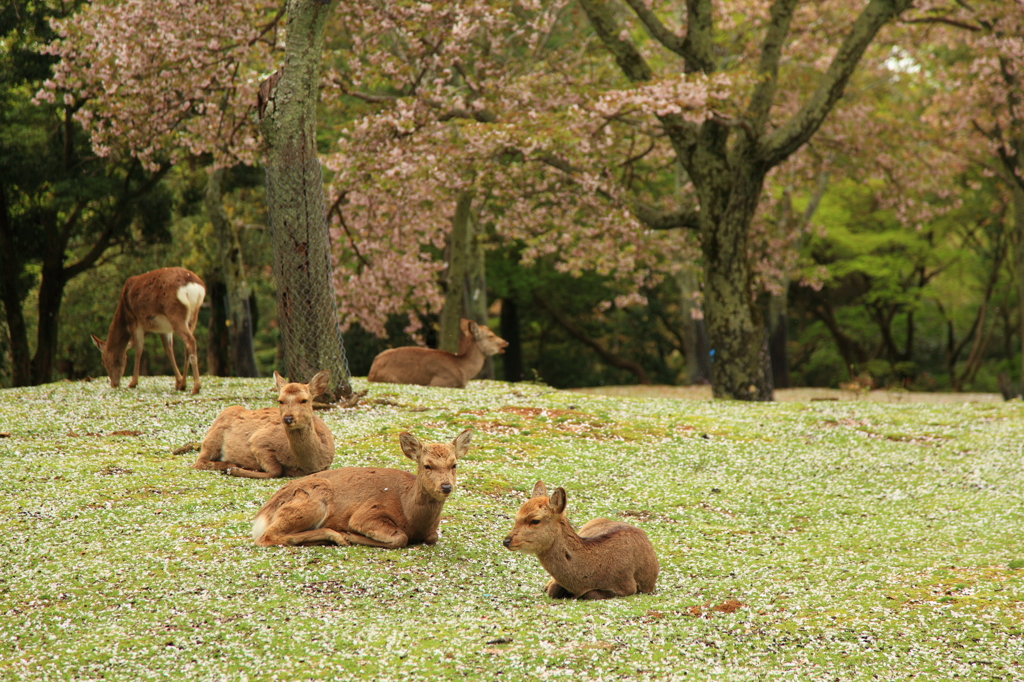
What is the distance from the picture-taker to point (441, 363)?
1872 centimetres

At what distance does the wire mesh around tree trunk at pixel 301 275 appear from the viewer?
48.9 ft

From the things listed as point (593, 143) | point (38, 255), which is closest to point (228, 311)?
point (38, 255)

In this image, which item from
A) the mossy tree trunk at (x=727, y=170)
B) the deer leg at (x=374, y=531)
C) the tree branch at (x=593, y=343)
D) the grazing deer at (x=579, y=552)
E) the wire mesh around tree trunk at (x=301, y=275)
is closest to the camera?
the grazing deer at (x=579, y=552)

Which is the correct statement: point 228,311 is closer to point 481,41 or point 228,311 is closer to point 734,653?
point 481,41

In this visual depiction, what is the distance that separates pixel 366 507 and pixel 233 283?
66.5 feet

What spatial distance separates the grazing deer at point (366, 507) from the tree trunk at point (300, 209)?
7.01 meters

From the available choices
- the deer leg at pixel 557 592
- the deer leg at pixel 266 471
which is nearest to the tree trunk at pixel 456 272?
the deer leg at pixel 266 471

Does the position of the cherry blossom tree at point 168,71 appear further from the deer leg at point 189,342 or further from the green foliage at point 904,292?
the green foliage at point 904,292

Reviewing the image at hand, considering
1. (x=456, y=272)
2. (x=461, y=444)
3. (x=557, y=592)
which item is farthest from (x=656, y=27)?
(x=557, y=592)

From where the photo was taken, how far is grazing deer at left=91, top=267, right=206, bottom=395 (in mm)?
15367

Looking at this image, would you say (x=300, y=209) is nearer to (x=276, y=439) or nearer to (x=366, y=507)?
(x=276, y=439)

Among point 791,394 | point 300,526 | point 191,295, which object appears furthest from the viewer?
point 791,394

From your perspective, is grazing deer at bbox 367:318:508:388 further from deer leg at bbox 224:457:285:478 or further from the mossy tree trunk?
deer leg at bbox 224:457:285:478

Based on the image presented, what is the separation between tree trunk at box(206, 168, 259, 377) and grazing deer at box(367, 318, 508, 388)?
9.25 metres
